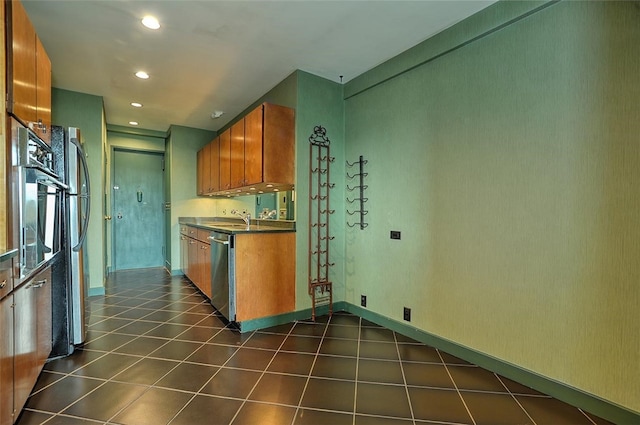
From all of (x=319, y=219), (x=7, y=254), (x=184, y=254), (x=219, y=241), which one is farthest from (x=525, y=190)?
(x=184, y=254)

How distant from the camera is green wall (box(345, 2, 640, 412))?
5.39ft

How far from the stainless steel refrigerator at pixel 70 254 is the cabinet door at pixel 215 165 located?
2106 mm

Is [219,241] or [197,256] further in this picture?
[197,256]

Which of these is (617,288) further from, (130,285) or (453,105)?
(130,285)

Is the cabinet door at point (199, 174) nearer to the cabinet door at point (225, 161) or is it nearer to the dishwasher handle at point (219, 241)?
the cabinet door at point (225, 161)

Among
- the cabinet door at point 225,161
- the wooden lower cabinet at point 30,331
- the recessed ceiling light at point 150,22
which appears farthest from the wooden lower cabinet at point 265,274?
the recessed ceiling light at point 150,22

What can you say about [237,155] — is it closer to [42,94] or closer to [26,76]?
[42,94]

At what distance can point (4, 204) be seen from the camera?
54.9 inches

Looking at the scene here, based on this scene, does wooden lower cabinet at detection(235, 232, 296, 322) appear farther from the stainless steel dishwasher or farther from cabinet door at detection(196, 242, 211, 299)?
cabinet door at detection(196, 242, 211, 299)

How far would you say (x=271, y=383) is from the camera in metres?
1.97

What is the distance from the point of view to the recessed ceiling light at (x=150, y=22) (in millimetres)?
2318

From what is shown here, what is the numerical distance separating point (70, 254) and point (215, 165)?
246 centimetres

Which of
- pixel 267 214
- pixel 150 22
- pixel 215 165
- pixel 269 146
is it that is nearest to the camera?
pixel 150 22

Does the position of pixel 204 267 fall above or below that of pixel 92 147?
below
